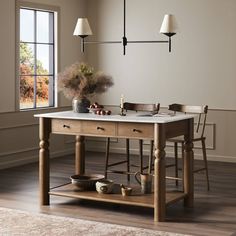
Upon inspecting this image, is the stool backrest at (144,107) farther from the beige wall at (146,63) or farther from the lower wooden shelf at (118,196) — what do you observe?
the beige wall at (146,63)

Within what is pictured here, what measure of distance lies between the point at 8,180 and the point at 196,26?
11.4 feet

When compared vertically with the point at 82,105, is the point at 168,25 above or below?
above

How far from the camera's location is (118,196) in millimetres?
5211

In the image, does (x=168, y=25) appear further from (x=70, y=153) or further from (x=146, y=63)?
(x=70, y=153)

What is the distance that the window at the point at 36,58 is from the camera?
7910 mm

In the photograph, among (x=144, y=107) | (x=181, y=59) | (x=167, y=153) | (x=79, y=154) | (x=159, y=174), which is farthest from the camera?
(x=167, y=153)

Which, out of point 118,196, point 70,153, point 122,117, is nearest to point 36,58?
point 70,153

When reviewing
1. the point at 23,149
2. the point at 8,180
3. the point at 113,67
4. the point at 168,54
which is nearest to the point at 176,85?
the point at 168,54

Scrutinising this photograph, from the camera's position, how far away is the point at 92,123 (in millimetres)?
5176

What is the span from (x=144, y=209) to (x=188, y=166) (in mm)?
584

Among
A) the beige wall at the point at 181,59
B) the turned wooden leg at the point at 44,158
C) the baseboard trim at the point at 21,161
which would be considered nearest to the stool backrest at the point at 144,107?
the turned wooden leg at the point at 44,158

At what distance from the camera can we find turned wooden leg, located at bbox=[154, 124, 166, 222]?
4836 mm

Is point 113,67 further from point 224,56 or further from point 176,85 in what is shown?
point 224,56

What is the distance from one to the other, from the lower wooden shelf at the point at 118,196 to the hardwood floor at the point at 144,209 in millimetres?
124
